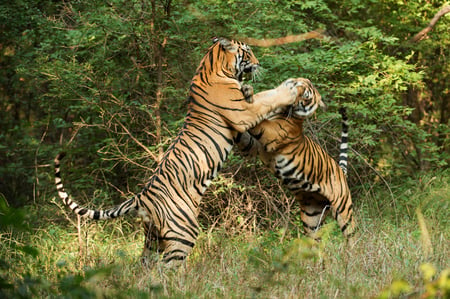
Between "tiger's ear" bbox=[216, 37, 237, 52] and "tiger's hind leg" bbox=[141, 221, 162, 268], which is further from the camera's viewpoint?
"tiger's ear" bbox=[216, 37, 237, 52]

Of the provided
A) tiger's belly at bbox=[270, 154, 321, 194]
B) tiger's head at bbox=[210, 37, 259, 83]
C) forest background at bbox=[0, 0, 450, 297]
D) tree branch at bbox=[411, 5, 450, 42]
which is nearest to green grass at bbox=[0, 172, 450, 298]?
tiger's belly at bbox=[270, 154, 321, 194]

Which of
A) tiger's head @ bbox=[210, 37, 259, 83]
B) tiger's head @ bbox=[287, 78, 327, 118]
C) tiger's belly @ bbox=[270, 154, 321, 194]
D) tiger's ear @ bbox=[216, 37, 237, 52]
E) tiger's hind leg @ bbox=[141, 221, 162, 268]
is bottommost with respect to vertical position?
tiger's hind leg @ bbox=[141, 221, 162, 268]

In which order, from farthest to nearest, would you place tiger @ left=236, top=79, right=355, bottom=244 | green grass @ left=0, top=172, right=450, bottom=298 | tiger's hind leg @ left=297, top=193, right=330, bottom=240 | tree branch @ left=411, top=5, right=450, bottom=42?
tree branch @ left=411, top=5, right=450, bottom=42
tiger's hind leg @ left=297, top=193, right=330, bottom=240
tiger @ left=236, top=79, right=355, bottom=244
green grass @ left=0, top=172, right=450, bottom=298

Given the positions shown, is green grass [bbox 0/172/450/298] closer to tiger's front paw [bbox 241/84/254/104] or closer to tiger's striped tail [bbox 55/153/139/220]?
tiger's striped tail [bbox 55/153/139/220]

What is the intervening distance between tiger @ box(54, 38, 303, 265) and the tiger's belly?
1.48 feet

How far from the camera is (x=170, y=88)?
7535mm

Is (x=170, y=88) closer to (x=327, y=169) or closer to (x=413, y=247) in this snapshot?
(x=327, y=169)

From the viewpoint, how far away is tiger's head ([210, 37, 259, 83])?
5.38 meters

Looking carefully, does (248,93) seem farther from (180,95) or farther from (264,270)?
(180,95)

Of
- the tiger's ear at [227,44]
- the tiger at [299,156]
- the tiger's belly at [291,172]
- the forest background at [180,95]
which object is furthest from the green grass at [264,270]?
the tiger's ear at [227,44]

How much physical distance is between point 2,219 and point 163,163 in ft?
9.85

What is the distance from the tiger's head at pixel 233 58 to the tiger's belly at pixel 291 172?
2.68 feet

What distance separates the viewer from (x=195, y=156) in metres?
5.03

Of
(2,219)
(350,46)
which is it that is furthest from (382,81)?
(2,219)
